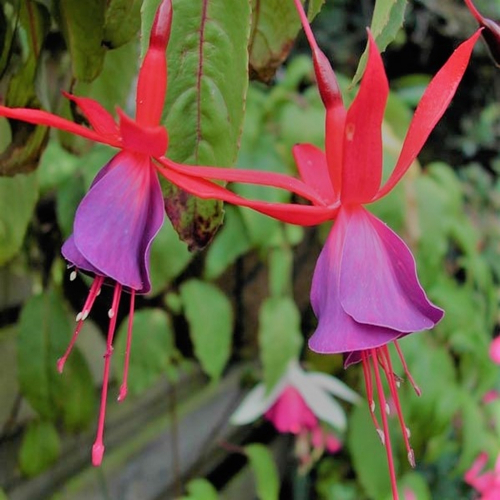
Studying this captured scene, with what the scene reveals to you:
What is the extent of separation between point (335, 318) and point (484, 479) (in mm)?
850

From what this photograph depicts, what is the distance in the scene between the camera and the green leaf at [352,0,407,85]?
28cm

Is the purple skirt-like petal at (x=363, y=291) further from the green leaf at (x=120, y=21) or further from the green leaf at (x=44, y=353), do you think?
the green leaf at (x=44, y=353)

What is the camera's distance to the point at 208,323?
3.09 feet

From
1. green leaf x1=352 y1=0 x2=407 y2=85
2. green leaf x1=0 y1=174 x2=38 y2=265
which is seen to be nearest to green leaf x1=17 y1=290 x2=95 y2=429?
green leaf x1=0 y1=174 x2=38 y2=265

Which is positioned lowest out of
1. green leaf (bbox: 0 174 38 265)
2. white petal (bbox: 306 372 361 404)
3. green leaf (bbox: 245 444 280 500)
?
green leaf (bbox: 245 444 280 500)

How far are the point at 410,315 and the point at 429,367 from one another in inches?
36.6

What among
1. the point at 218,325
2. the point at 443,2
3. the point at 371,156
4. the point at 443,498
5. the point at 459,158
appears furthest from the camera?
the point at 459,158

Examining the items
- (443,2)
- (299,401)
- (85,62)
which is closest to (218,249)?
(299,401)

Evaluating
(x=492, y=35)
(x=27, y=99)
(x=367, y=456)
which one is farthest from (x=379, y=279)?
(x=367, y=456)

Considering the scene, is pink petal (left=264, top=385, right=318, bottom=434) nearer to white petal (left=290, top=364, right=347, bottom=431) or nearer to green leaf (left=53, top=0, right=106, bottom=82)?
white petal (left=290, top=364, right=347, bottom=431)

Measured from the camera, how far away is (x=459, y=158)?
2180mm

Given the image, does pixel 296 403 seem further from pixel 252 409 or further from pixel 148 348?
pixel 148 348

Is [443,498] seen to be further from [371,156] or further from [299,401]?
[371,156]

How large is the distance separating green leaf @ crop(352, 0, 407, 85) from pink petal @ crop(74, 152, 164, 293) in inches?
3.6
